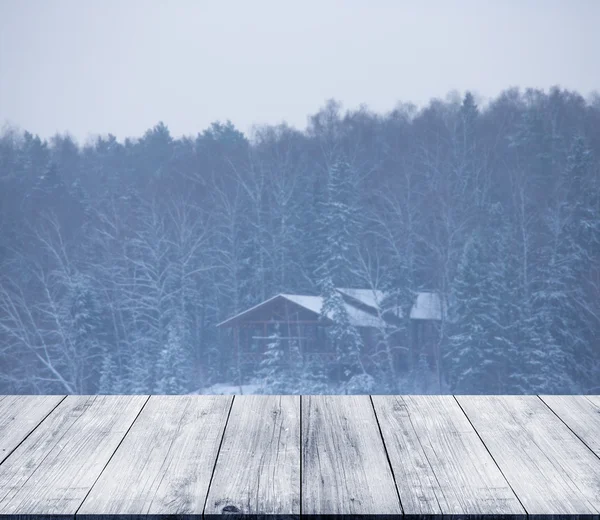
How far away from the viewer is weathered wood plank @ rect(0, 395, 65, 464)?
4.79ft

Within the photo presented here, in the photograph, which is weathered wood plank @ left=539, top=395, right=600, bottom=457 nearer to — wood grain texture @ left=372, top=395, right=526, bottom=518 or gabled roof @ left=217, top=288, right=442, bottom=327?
wood grain texture @ left=372, top=395, right=526, bottom=518

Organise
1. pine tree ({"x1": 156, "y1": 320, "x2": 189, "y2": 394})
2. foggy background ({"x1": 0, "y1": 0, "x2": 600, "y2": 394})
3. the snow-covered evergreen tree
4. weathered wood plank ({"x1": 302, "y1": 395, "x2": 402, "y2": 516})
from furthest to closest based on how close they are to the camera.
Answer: pine tree ({"x1": 156, "y1": 320, "x2": 189, "y2": 394}) < the snow-covered evergreen tree < foggy background ({"x1": 0, "y1": 0, "x2": 600, "y2": 394}) < weathered wood plank ({"x1": 302, "y1": 395, "x2": 402, "y2": 516})

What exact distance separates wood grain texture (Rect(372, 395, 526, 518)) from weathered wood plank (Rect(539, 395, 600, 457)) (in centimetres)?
22

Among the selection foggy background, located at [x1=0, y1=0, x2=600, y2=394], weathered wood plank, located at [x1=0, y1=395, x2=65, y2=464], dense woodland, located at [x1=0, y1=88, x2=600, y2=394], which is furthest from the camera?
foggy background, located at [x1=0, y1=0, x2=600, y2=394]

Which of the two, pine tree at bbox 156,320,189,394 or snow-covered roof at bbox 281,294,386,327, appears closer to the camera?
snow-covered roof at bbox 281,294,386,327

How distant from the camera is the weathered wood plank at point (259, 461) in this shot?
45.3 inches

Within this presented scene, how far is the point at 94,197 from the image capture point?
13641mm

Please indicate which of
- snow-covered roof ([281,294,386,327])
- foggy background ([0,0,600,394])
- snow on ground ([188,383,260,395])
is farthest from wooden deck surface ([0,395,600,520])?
snow on ground ([188,383,260,395])

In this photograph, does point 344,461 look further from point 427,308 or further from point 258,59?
point 258,59

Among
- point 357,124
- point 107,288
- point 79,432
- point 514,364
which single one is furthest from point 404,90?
point 79,432

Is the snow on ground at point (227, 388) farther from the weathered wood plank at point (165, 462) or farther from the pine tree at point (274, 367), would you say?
the weathered wood plank at point (165, 462)

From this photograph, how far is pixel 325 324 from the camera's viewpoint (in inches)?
567

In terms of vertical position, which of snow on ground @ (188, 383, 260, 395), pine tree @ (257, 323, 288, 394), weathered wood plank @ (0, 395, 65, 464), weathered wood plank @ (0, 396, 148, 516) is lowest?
snow on ground @ (188, 383, 260, 395)

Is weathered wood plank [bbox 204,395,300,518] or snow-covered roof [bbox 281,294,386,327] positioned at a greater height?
weathered wood plank [bbox 204,395,300,518]
